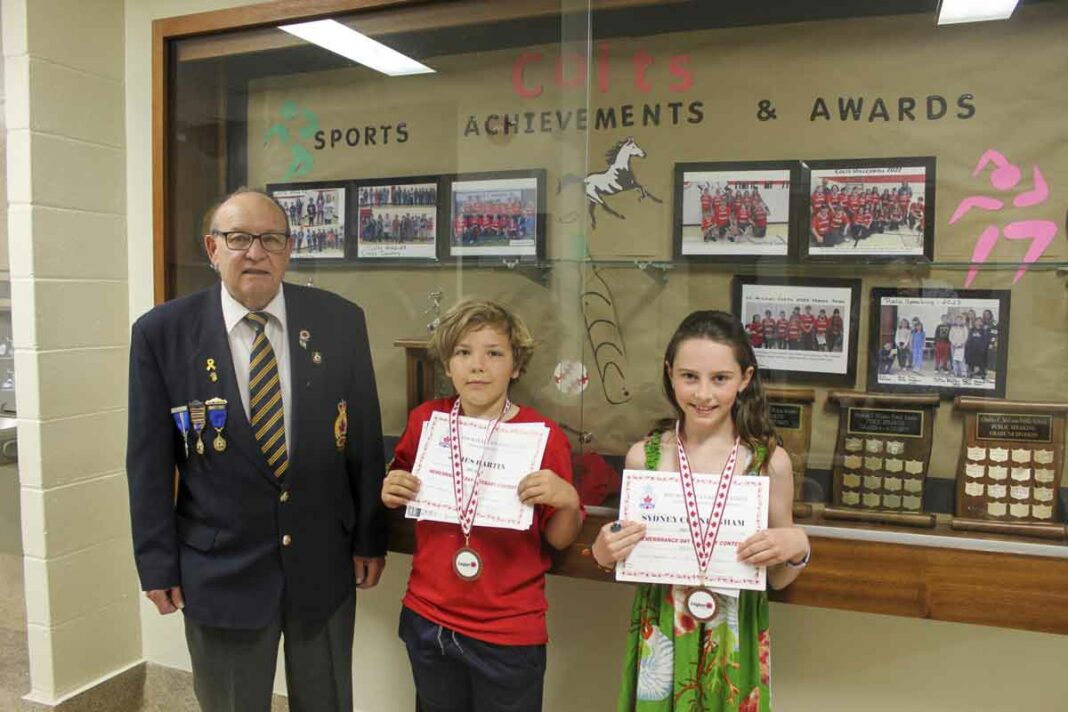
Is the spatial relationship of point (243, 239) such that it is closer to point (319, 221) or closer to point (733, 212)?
point (319, 221)

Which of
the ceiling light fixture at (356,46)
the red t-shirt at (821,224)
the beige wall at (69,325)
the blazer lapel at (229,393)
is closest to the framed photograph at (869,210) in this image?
the red t-shirt at (821,224)

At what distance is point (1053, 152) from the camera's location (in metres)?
1.63

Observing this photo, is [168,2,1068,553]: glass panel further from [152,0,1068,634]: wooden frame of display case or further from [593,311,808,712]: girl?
[593,311,808,712]: girl

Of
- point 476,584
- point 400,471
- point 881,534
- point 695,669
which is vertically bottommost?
point 695,669

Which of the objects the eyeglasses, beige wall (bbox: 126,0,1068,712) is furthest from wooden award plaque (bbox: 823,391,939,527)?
the eyeglasses

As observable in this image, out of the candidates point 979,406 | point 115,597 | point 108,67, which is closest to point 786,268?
point 979,406

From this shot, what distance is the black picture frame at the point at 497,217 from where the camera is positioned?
1.94 metres

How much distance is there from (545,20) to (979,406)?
51.4 inches

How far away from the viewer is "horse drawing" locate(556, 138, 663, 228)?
6.30 feet

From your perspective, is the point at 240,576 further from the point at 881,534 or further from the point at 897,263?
the point at 897,263

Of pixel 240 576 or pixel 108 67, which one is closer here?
pixel 240 576

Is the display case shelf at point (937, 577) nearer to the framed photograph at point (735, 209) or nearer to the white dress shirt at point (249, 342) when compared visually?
the framed photograph at point (735, 209)

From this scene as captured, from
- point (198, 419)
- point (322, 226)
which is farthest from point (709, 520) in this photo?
point (322, 226)

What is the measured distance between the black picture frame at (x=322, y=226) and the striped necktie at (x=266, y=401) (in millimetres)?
566
